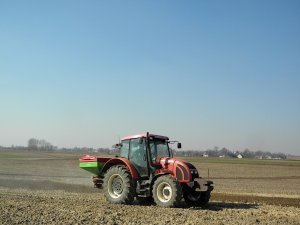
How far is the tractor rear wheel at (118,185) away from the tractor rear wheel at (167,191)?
96 centimetres

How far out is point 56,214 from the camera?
30.9ft

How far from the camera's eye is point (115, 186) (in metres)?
13.0

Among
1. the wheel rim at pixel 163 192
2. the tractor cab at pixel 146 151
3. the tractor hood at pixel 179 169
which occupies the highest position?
the tractor cab at pixel 146 151

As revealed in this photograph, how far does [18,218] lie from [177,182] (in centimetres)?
463

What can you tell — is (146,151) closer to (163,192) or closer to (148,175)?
(148,175)

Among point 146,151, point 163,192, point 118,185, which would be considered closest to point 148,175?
point 146,151

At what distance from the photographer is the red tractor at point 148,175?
1177 centimetres

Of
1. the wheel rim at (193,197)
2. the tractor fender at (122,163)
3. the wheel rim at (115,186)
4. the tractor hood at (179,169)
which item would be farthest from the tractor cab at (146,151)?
the wheel rim at (193,197)

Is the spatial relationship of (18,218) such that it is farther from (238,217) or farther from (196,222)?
(238,217)

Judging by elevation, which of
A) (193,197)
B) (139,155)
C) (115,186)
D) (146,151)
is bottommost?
(193,197)

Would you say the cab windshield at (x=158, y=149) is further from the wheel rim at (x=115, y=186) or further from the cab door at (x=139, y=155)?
the wheel rim at (x=115, y=186)

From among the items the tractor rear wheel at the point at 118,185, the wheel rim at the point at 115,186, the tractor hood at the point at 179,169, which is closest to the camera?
the tractor hood at the point at 179,169

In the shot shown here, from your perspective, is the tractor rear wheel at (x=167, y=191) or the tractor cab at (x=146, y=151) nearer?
the tractor rear wheel at (x=167, y=191)

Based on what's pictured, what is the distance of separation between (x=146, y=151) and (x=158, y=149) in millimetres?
494
